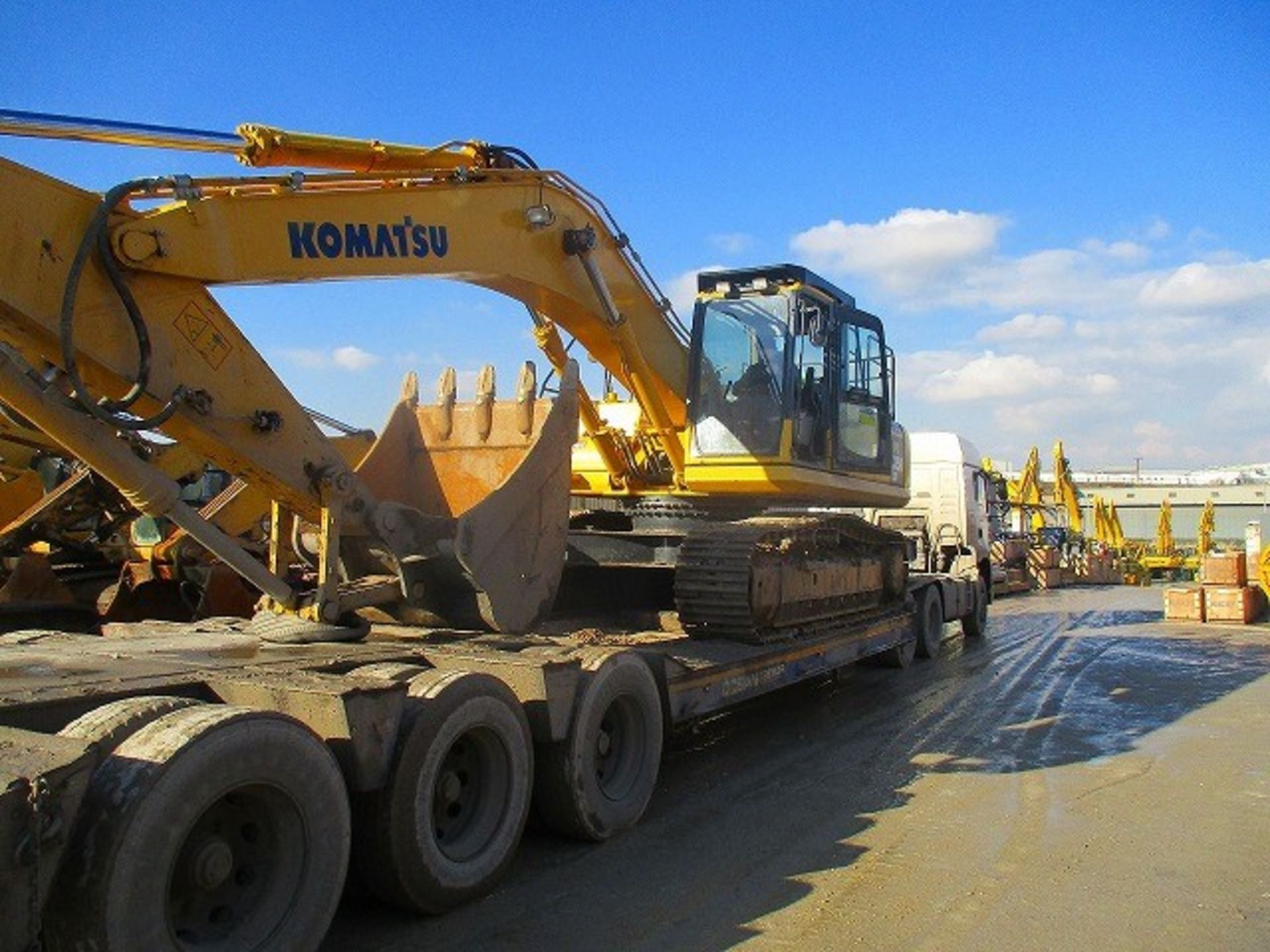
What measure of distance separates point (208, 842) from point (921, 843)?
3.69 m

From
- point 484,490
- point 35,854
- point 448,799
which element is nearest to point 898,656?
point 484,490

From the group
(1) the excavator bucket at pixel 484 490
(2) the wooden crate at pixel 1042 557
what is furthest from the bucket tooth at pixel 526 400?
(2) the wooden crate at pixel 1042 557

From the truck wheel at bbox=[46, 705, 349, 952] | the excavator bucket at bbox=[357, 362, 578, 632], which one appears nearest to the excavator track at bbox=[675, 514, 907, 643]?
the excavator bucket at bbox=[357, 362, 578, 632]

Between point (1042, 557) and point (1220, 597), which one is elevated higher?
point (1042, 557)

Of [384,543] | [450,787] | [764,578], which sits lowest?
[450,787]

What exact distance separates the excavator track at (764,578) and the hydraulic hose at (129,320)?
4100mm

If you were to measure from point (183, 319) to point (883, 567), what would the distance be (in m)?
8.22

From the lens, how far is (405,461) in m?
7.90

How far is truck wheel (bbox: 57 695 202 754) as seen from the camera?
349 cm

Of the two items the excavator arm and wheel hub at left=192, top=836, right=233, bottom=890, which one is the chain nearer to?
wheel hub at left=192, top=836, right=233, bottom=890

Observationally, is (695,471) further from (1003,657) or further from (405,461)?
(1003,657)

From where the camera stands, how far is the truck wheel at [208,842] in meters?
3.17

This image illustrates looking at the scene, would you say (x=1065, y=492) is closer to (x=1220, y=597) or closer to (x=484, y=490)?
(x=1220, y=597)

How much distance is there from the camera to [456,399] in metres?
7.93
